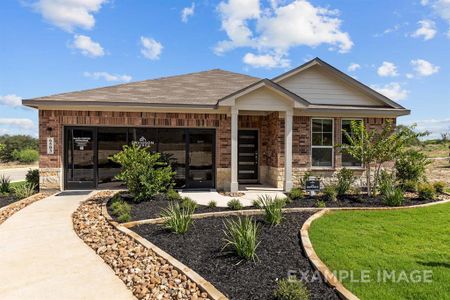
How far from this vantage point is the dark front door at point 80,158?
1205cm

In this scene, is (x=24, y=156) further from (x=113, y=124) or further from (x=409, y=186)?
(x=409, y=186)

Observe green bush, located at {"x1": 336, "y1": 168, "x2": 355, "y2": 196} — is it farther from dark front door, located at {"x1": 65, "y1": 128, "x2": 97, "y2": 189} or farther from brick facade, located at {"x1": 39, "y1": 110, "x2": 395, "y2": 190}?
dark front door, located at {"x1": 65, "y1": 128, "x2": 97, "y2": 189}

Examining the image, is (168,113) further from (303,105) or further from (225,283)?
(225,283)

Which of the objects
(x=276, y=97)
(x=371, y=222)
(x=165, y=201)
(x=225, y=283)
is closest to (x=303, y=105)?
(x=276, y=97)

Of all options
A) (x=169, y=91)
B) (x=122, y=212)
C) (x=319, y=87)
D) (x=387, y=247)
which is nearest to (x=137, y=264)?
(x=122, y=212)

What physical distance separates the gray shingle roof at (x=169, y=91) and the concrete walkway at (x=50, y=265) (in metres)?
5.30

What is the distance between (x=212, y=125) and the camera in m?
12.7

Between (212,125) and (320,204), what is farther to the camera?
(212,125)

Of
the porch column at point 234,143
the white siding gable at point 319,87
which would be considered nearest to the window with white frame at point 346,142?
the white siding gable at point 319,87

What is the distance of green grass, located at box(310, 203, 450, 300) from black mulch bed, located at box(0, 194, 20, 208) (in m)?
9.26

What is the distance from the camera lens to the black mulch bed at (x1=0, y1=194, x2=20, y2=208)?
377 inches

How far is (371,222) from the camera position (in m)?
7.47

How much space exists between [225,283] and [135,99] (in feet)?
30.3

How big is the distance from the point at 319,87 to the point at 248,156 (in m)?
4.55
